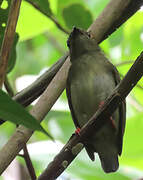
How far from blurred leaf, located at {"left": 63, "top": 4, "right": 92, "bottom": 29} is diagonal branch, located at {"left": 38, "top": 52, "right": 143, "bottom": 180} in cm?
162

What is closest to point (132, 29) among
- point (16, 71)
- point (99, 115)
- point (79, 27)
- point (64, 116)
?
point (79, 27)

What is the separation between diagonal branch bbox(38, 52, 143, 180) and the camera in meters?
1.40

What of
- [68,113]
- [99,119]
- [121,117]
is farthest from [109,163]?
[99,119]

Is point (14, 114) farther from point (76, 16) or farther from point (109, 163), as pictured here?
point (76, 16)

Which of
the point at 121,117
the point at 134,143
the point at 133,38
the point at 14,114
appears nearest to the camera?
the point at 14,114

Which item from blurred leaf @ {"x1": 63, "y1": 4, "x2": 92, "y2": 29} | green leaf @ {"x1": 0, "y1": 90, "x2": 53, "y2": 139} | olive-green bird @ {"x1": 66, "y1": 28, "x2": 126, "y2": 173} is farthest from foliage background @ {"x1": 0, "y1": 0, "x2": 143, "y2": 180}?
green leaf @ {"x1": 0, "y1": 90, "x2": 53, "y2": 139}

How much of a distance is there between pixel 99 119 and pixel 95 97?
138 cm

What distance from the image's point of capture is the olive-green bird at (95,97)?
2.89 metres

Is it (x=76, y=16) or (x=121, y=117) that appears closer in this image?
(x=121, y=117)

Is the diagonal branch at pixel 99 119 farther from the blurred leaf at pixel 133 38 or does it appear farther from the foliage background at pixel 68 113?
the blurred leaf at pixel 133 38

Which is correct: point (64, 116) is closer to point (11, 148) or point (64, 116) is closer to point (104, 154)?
point (104, 154)

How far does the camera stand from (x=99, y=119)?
1.51m

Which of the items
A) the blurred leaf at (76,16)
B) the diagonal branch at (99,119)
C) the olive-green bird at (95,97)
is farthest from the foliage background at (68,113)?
the diagonal branch at (99,119)

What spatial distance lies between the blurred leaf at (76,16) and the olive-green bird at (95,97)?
0.31 feet
